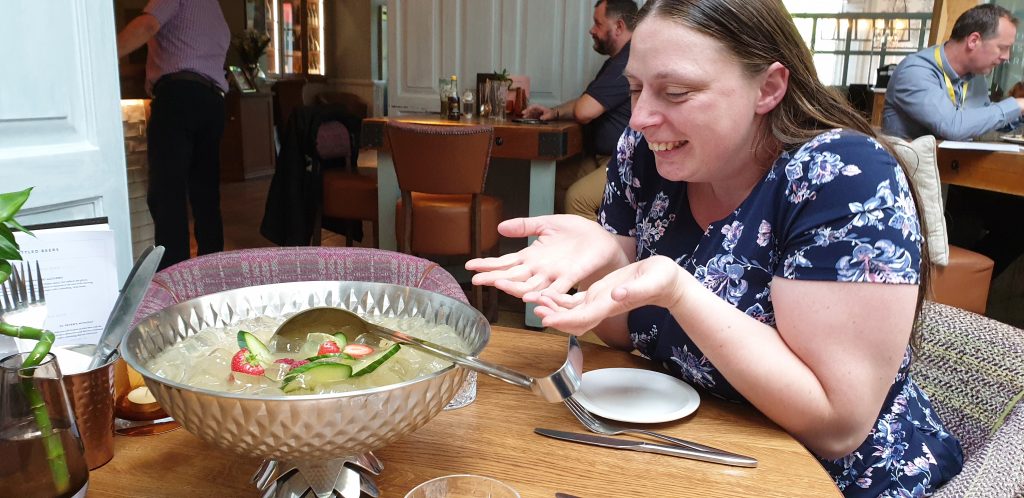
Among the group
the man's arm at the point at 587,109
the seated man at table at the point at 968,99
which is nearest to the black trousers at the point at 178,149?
the man's arm at the point at 587,109

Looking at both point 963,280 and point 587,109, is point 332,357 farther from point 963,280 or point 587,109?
point 587,109

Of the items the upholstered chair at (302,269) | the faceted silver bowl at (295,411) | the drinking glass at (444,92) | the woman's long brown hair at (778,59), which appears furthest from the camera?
the drinking glass at (444,92)

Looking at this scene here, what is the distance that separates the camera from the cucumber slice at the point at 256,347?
727 millimetres

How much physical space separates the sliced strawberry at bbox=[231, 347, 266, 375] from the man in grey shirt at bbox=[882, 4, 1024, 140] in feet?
13.1

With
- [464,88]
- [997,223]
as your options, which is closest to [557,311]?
[997,223]

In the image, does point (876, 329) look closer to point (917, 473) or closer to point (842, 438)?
point (842, 438)

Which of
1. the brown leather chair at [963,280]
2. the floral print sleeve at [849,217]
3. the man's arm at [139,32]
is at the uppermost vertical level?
the man's arm at [139,32]

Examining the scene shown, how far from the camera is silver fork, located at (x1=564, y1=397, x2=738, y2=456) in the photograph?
2.87ft

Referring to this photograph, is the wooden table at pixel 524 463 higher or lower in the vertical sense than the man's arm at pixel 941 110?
lower

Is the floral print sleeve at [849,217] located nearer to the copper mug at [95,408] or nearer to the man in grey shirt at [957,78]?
the copper mug at [95,408]

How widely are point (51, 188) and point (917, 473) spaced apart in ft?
5.00

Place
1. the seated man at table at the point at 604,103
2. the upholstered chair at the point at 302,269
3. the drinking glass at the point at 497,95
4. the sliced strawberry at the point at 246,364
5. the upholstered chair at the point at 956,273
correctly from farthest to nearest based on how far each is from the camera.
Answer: the drinking glass at the point at 497,95, the seated man at table at the point at 604,103, the upholstered chair at the point at 956,273, the upholstered chair at the point at 302,269, the sliced strawberry at the point at 246,364

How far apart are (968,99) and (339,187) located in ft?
11.8

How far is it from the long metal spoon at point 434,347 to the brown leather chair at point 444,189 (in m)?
2.57
